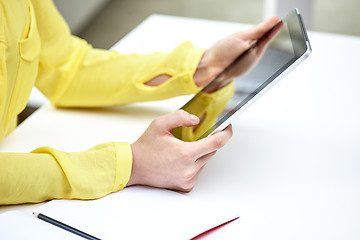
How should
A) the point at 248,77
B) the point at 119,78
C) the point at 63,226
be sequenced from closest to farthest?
the point at 63,226
the point at 248,77
the point at 119,78

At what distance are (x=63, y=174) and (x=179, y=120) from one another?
0.51 feet

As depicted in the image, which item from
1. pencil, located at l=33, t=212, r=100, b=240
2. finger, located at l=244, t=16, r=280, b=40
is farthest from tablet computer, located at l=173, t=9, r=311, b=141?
pencil, located at l=33, t=212, r=100, b=240

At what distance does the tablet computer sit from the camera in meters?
0.71

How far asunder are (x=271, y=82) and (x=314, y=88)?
33 centimetres

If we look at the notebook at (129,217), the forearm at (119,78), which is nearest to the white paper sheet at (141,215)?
the notebook at (129,217)

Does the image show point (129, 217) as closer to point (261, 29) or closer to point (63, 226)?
point (63, 226)

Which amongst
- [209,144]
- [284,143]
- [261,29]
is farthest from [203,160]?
[261,29]

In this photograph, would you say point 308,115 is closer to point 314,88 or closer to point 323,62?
point 314,88

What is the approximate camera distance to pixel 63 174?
0.72 meters

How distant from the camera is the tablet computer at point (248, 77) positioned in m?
0.71

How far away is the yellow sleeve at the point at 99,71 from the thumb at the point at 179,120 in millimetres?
201

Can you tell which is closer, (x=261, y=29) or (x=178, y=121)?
(x=178, y=121)

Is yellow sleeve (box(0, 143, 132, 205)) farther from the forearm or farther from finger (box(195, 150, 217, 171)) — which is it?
the forearm

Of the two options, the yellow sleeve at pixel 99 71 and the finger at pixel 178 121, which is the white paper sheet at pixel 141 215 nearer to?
the finger at pixel 178 121
